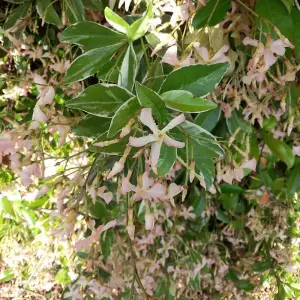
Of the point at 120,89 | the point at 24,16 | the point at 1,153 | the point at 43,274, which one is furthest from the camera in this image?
the point at 43,274

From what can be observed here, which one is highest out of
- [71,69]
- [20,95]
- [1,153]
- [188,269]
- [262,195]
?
[71,69]

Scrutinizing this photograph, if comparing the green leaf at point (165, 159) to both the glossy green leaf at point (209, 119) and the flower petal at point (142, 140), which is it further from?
the glossy green leaf at point (209, 119)

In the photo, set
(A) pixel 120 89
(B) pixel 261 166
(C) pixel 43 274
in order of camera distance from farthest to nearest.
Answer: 1. (C) pixel 43 274
2. (B) pixel 261 166
3. (A) pixel 120 89

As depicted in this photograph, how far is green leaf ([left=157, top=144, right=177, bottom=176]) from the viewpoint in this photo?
413 millimetres

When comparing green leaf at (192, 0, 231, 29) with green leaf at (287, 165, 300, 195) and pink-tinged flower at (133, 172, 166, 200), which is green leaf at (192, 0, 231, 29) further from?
green leaf at (287, 165, 300, 195)

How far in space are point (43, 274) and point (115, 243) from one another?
0.31 meters

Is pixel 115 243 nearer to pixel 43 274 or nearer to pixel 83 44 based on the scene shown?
pixel 43 274

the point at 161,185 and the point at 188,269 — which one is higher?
the point at 161,185

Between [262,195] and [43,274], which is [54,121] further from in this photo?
[43,274]

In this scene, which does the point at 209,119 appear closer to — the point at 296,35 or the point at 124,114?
the point at 296,35

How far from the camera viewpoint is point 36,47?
0.79 metres

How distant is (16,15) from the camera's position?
681mm

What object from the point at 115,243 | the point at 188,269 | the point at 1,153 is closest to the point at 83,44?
the point at 1,153

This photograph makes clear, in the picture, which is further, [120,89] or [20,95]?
[20,95]
